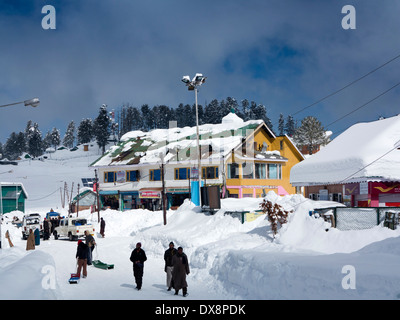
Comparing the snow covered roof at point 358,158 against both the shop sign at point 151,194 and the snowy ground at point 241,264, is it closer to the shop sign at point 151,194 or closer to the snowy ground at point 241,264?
the snowy ground at point 241,264

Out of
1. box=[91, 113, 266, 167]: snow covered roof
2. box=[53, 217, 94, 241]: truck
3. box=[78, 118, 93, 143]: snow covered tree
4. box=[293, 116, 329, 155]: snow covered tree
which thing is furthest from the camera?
box=[78, 118, 93, 143]: snow covered tree

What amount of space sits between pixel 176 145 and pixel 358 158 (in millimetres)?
30579

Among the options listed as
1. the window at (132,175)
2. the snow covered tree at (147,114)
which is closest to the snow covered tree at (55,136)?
the snow covered tree at (147,114)

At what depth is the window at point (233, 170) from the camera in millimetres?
45172

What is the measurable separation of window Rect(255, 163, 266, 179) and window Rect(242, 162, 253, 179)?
0.97 m

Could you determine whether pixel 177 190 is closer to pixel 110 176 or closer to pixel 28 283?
pixel 110 176

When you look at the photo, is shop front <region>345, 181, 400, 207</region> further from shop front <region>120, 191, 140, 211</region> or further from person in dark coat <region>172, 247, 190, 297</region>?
shop front <region>120, 191, 140, 211</region>

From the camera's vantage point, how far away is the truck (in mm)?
30767

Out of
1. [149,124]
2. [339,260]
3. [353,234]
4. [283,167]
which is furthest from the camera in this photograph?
[149,124]

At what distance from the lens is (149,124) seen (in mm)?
162250

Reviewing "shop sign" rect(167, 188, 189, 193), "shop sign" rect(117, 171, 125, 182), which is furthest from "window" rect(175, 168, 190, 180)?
"shop sign" rect(117, 171, 125, 182)

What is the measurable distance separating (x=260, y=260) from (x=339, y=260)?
270cm
